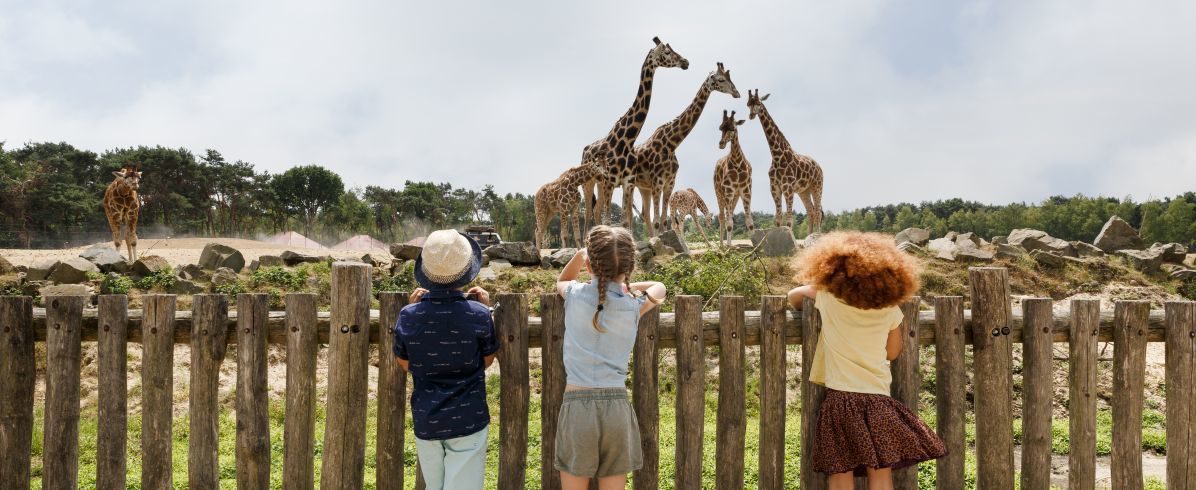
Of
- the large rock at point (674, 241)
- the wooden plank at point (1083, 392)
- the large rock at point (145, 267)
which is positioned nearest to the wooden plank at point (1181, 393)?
the wooden plank at point (1083, 392)

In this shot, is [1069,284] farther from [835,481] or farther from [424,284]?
[424,284]

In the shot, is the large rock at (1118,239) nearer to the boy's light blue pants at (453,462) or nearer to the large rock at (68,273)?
the boy's light blue pants at (453,462)

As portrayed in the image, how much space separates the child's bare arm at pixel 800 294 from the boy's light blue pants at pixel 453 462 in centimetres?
155

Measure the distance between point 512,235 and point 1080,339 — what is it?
4593 cm

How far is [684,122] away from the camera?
1098 centimetres

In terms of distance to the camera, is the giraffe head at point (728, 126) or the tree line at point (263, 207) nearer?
the giraffe head at point (728, 126)

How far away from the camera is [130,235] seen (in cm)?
1245

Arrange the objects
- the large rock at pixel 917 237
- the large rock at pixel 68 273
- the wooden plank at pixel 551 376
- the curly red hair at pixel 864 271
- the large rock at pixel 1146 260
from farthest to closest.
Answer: the large rock at pixel 917 237, the large rock at pixel 1146 260, the large rock at pixel 68 273, the wooden plank at pixel 551 376, the curly red hair at pixel 864 271

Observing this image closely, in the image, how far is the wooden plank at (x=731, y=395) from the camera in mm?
3020

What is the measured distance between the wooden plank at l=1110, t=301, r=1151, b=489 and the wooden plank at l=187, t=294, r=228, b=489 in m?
4.40

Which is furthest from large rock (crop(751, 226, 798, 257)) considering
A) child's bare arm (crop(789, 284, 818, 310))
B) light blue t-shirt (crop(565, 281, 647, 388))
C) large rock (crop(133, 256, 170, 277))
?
large rock (crop(133, 256, 170, 277))

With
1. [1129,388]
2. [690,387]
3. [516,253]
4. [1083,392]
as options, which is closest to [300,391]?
[690,387]

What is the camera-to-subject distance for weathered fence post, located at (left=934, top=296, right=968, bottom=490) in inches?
121

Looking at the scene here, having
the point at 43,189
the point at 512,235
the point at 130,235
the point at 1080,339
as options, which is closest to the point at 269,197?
the point at 43,189
